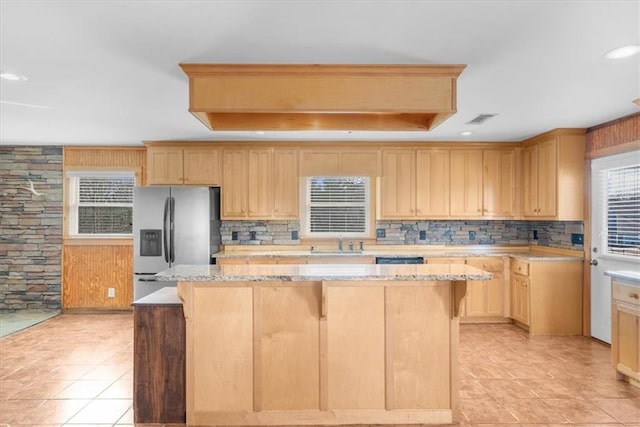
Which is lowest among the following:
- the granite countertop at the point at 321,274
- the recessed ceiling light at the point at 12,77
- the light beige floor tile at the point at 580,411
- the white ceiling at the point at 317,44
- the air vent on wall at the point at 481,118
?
the light beige floor tile at the point at 580,411

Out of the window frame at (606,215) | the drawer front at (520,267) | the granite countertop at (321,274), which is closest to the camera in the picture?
the granite countertop at (321,274)

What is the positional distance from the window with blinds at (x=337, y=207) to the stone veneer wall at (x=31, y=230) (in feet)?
11.7

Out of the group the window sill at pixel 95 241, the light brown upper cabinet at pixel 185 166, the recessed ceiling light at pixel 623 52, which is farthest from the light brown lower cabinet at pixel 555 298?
the window sill at pixel 95 241

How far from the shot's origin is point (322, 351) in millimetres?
2621

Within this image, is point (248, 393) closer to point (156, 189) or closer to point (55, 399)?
point (55, 399)

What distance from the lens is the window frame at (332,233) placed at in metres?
5.43

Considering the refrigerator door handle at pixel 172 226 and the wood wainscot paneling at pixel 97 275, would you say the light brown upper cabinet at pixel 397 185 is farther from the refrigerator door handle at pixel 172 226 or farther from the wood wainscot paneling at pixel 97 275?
the wood wainscot paneling at pixel 97 275

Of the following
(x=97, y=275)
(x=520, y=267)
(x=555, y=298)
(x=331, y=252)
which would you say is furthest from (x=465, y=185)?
(x=97, y=275)

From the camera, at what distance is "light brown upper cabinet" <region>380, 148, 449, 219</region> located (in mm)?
5262

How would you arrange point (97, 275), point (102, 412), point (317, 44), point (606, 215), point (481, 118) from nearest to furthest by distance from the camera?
point (317, 44), point (102, 412), point (481, 118), point (606, 215), point (97, 275)

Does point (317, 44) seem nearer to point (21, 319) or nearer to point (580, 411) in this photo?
point (580, 411)

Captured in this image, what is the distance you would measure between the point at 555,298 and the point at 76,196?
645 centimetres

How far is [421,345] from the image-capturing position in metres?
2.64

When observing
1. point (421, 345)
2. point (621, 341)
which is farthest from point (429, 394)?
point (621, 341)
